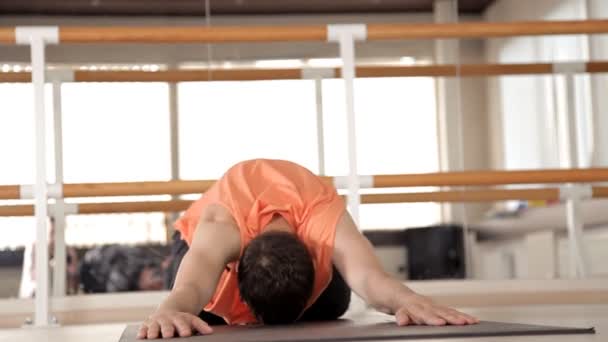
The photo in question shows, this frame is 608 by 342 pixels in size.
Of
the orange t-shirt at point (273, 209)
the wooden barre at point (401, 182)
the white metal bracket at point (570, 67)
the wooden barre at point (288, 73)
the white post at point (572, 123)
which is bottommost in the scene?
the orange t-shirt at point (273, 209)

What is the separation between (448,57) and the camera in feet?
13.6

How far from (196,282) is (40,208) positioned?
99 centimetres

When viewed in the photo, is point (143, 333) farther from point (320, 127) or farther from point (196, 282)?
point (320, 127)

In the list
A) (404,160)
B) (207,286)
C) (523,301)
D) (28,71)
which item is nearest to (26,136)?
(28,71)

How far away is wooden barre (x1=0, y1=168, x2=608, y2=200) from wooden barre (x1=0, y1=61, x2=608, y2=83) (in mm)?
686

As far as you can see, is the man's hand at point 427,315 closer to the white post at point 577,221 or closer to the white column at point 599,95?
the white post at point 577,221

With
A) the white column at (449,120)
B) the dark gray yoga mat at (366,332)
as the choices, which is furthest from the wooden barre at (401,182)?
the dark gray yoga mat at (366,332)

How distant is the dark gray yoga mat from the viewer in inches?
60.7

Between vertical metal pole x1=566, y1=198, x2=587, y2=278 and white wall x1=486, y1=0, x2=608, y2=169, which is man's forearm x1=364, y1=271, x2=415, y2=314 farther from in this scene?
white wall x1=486, y1=0, x2=608, y2=169

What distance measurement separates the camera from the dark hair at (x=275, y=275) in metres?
1.82

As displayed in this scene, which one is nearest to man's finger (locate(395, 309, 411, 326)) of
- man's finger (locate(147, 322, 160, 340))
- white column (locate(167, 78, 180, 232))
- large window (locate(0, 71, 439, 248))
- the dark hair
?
the dark hair

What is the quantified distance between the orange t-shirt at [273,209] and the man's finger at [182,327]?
38cm

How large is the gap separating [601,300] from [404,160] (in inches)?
43.0

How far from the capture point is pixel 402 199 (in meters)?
3.53
